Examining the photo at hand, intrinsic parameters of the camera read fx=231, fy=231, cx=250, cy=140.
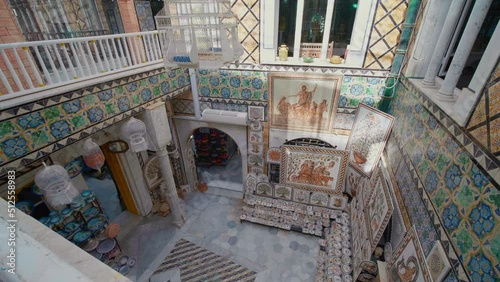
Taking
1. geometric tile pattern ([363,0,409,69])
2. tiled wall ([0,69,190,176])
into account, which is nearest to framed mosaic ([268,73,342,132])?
geometric tile pattern ([363,0,409,69])

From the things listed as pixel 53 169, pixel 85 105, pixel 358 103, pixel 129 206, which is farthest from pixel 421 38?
pixel 129 206

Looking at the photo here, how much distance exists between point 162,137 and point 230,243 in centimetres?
290

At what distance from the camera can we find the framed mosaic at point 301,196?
5492 millimetres

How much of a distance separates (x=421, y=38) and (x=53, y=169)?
18.6ft

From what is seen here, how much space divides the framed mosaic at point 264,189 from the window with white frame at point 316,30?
288 centimetres

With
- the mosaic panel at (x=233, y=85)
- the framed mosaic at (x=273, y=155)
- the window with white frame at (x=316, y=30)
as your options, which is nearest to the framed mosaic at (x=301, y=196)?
the framed mosaic at (x=273, y=155)

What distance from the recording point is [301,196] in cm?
554

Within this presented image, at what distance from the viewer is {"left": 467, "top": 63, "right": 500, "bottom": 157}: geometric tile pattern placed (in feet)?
5.63

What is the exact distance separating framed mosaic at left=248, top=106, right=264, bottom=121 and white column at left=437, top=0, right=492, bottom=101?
138 inches

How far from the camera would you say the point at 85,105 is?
3516mm

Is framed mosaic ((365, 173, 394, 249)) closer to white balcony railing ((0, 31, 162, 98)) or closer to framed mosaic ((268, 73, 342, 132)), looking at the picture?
framed mosaic ((268, 73, 342, 132))

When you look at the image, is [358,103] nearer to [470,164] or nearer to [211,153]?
[470,164]

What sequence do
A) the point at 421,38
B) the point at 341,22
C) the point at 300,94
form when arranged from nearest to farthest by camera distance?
the point at 421,38 → the point at 341,22 → the point at 300,94

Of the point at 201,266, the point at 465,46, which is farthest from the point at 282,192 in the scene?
the point at 465,46
